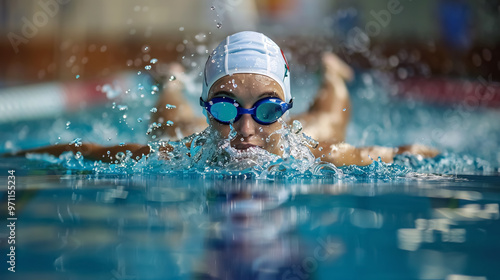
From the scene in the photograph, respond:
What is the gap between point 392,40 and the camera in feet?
24.0

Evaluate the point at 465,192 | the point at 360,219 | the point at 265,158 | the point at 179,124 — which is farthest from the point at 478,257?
the point at 179,124

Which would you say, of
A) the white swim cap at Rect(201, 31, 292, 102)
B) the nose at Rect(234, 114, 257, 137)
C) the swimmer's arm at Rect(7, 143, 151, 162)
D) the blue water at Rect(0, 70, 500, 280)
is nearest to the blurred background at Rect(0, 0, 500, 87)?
the swimmer's arm at Rect(7, 143, 151, 162)

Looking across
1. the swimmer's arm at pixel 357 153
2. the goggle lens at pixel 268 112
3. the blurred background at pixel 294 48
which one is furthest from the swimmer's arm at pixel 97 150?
the blurred background at pixel 294 48

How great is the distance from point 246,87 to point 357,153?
79cm

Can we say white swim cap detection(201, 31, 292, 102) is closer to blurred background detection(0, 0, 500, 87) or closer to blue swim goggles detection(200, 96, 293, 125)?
blue swim goggles detection(200, 96, 293, 125)

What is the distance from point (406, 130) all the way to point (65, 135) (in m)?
3.34

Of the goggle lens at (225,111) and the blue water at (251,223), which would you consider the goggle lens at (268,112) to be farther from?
the blue water at (251,223)

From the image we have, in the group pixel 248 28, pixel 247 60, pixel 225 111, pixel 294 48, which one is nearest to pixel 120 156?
pixel 225 111

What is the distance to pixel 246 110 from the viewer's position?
194 centimetres

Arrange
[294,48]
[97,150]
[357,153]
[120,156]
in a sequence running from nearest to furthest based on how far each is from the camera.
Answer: [120,156] < [97,150] < [357,153] < [294,48]

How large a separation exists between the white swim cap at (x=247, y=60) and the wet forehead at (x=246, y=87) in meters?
0.02

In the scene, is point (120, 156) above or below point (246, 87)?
below

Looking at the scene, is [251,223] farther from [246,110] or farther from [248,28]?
[248,28]

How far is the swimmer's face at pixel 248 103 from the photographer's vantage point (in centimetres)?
195
